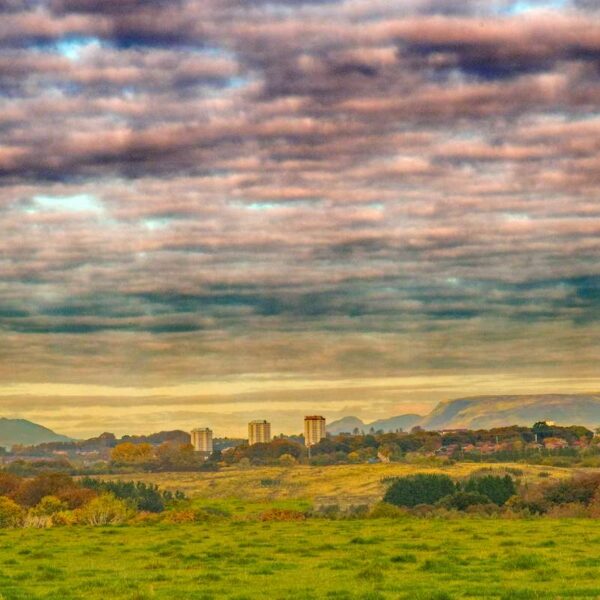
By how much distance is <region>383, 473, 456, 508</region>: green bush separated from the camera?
3807 inches

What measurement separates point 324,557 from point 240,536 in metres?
12.1

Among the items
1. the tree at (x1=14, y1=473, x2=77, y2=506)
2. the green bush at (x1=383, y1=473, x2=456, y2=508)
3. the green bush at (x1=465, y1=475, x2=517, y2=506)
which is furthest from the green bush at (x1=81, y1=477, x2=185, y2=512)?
the green bush at (x1=465, y1=475, x2=517, y2=506)

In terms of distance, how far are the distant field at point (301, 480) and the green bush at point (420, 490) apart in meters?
15.1

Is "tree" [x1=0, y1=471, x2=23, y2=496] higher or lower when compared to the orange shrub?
higher

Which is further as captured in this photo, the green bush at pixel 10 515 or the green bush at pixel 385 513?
the green bush at pixel 10 515

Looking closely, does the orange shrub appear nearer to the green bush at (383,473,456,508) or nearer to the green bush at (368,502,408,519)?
the green bush at (368,502,408,519)

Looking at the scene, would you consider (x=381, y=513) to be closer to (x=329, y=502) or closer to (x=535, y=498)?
(x=535, y=498)

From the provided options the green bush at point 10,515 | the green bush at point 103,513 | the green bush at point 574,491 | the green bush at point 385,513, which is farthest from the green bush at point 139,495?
the green bush at point 574,491

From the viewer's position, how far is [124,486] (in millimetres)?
113562

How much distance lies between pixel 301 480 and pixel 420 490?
57778 mm

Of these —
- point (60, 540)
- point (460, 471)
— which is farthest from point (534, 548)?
point (460, 471)

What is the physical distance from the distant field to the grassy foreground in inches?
2597

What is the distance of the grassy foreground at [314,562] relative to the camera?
2961 centimetres

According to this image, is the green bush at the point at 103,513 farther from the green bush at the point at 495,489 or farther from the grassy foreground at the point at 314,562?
the green bush at the point at 495,489
